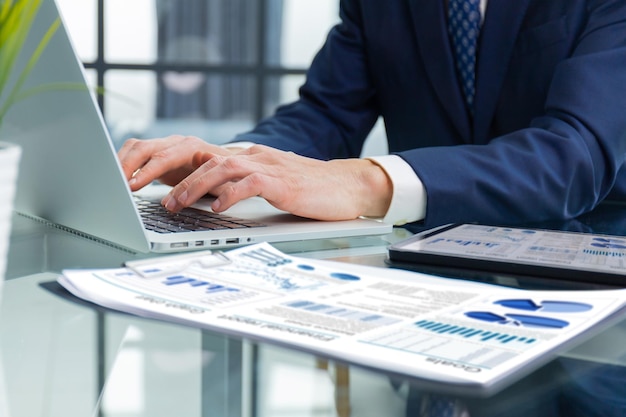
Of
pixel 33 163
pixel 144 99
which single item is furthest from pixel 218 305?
pixel 144 99

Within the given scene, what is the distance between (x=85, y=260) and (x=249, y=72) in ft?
16.8

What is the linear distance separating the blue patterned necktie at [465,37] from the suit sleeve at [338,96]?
0.77ft

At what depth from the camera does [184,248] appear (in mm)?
742

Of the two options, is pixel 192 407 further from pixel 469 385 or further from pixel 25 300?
pixel 25 300

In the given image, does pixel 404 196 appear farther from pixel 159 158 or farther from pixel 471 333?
pixel 471 333

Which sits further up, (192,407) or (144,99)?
(192,407)

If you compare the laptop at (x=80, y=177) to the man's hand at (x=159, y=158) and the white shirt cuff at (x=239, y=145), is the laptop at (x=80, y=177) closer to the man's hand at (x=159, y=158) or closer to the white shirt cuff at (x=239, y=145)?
the man's hand at (x=159, y=158)

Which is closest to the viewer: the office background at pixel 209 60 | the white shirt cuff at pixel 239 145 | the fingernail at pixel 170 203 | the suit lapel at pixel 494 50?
the fingernail at pixel 170 203

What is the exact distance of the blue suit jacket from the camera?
3.41 ft

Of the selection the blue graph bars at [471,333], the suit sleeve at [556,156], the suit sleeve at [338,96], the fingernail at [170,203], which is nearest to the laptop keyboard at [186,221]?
the fingernail at [170,203]

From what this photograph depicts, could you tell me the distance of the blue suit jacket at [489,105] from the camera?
3.41 ft

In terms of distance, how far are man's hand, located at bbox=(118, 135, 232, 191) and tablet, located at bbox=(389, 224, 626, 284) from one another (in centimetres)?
37

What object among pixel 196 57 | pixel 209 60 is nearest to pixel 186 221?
pixel 209 60

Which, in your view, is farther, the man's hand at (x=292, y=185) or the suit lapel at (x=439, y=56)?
the suit lapel at (x=439, y=56)
